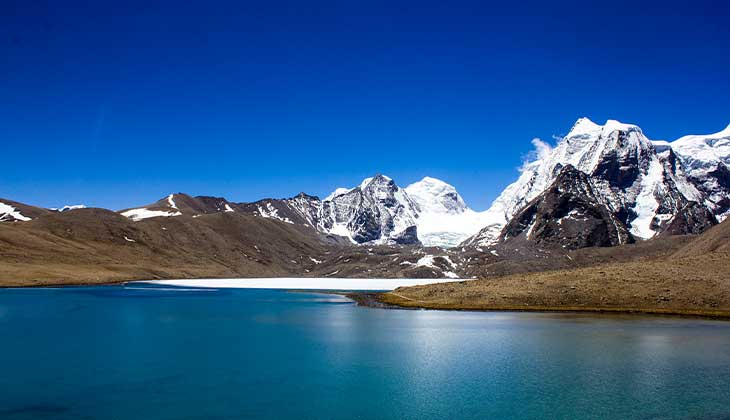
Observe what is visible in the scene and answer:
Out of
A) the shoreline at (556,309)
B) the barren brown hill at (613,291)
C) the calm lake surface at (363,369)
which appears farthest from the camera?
the barren brown hill at (613,291)

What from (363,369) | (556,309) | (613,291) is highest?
(613,291)

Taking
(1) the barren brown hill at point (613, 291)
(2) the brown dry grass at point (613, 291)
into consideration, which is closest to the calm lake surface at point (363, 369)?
(2) the brown dry grass at point (613, 291)

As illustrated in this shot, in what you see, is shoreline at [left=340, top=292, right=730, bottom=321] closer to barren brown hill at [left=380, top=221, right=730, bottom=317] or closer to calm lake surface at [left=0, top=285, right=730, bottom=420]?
barren brown hill at [left=380, top=221, right=730, bottom=317]

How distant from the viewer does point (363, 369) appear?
57.7 meters

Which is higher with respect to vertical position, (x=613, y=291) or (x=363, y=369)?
(x=613, y=291)

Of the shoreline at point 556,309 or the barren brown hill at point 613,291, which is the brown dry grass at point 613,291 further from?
the shoreline at point 556,309

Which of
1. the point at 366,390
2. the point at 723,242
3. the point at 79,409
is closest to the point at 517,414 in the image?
the point at 366,390

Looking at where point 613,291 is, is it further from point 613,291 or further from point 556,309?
point 556,309

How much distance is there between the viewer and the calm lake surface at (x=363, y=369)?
43250 millimetres

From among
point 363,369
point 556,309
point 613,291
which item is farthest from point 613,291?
point 363,369

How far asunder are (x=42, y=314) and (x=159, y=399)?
76322 millimetres

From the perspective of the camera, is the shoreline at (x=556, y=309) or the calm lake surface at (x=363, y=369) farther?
the shoreline at (x=556, y=309)

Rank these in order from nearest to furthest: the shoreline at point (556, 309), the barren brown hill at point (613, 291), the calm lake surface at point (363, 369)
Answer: the calm lake surface at point (363, 369)
the shoreline at point (556, 309)
the barren brown hill at point (613, 291)

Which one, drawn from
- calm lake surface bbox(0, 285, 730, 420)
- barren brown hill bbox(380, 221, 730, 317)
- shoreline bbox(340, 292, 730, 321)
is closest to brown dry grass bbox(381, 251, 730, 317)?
barren brown hill bbox(380, 221, 730, 317)
